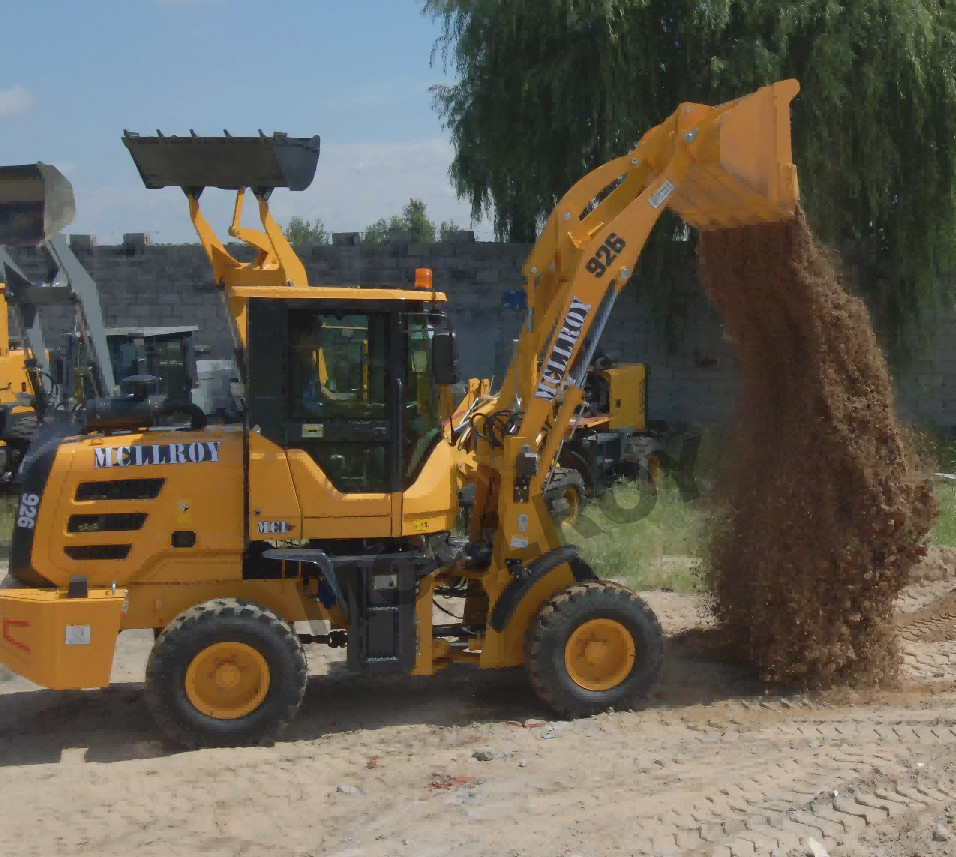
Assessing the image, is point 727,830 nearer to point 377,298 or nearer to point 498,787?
point 498,787

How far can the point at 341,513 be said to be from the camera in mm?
6168

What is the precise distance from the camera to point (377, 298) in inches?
240

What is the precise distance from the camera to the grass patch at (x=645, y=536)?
31.6 feet

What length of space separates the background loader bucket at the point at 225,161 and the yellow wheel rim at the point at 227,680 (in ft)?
10.6

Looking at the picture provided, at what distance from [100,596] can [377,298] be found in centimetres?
215

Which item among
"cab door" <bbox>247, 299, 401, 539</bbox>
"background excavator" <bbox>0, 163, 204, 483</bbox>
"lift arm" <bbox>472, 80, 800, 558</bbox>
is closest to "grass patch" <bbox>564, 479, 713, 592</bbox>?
"lift arm" <bbox>472, 80, 800, 558</bbox>

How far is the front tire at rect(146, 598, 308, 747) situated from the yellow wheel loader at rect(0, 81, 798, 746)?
0.01 metres

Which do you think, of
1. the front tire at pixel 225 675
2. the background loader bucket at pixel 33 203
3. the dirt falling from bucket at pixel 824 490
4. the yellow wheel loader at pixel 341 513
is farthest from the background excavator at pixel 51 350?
the dirt falling from bucket at pixel 824 490

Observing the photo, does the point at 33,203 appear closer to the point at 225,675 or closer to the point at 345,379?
the point at 345,379

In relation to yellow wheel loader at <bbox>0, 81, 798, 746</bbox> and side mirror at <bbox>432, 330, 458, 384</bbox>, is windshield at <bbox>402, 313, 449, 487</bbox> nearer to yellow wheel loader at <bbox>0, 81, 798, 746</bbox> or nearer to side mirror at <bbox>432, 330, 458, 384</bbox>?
yellow wheel loader at <bbox>0, 81, 798, 746</bbox>

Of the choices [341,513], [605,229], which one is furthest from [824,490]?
[341,513]

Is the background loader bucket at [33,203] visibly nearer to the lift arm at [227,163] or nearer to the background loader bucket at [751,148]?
the lift arm at [227,163]

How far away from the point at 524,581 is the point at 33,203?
5.28m

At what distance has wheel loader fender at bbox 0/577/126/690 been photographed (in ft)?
19.1
